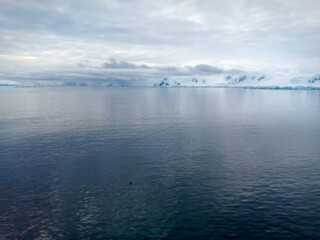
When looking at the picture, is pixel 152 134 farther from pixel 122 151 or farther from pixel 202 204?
pixel 202 204

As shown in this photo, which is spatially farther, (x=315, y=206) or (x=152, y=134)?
(x=152, y=134)

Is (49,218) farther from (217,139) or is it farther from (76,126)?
(76,126)

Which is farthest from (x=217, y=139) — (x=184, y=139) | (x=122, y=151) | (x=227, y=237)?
(x=227, y=237)

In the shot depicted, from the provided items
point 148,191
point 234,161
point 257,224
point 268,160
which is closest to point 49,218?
point 148,191

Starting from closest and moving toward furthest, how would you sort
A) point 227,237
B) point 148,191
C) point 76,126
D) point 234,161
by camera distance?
point 227,237, point 148,191, point 234,161, point 76,126

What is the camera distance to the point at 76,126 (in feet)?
330

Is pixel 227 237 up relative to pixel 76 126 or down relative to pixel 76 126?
down

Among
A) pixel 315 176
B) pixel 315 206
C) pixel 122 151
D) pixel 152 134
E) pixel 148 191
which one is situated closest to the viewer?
pixel 315 206

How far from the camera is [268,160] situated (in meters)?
60.2

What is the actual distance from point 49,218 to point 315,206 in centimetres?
4013

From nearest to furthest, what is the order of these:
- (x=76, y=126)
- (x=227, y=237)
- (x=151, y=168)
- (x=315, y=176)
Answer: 1. (x=227, y=237)
2. (x=315, y=176)
3. (x=151, y=168)
4. (x=76, y=126)

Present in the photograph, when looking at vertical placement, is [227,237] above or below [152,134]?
below

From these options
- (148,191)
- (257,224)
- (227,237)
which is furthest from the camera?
(148,191)

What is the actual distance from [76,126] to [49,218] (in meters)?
66.5
